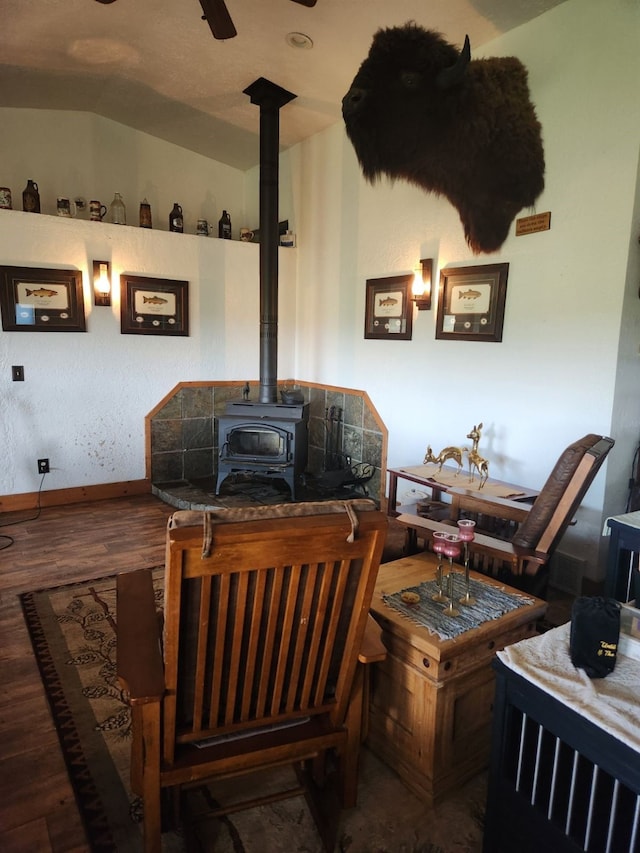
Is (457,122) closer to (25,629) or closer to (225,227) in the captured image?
(225,227)

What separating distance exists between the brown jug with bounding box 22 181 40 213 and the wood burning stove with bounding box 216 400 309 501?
2.19 meters

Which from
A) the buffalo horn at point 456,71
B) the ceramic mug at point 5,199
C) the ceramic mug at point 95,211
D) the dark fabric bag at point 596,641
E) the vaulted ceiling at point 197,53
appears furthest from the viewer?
the ceramic mug at point 95,211

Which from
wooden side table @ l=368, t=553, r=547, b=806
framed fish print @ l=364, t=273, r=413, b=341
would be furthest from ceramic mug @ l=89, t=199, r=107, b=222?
wooden side table @ l=368, t=553, r=547, b=806

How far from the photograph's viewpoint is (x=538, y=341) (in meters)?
3.16

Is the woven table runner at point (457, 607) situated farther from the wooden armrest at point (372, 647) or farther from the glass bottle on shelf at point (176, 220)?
the glass bottle on shelf at point (176, 220)

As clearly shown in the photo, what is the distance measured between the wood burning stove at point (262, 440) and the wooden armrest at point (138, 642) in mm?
2659

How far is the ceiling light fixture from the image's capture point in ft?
A: 11.3

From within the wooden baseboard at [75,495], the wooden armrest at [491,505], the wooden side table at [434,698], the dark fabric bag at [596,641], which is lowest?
the wooden baseboard at [75,495]

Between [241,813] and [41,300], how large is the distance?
3.96 metres

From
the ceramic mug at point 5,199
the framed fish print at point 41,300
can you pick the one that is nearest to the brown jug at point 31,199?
the ceramic mug at point 5,199

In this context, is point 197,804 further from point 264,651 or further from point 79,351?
point 79,351

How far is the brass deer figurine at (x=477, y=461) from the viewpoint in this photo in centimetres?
319

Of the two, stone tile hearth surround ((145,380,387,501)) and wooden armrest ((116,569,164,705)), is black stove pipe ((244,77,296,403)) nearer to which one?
stone tile hearth surround ((145,380,387,501))

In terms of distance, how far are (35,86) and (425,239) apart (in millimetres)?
3181
